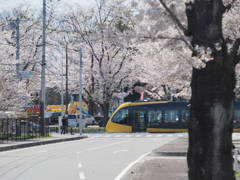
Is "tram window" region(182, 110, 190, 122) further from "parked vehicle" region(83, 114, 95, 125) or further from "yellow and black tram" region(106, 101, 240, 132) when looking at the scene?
"parked vehicle" region(83, 114, 95, 125)

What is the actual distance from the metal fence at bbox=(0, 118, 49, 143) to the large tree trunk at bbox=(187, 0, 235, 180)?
66.8ft

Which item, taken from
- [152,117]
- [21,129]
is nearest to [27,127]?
[21,129]

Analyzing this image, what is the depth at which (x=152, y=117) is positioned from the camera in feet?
136

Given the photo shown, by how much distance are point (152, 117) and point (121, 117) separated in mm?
2723

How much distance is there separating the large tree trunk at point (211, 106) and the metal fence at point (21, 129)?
2037 centimetres

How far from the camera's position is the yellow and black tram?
41.2 metres

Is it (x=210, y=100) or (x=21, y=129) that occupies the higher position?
(x=210, y=100)

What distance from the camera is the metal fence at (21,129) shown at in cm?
2745

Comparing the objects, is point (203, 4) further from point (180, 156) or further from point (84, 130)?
point (84, 130)

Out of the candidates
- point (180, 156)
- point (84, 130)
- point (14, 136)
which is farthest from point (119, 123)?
point (180, 156)

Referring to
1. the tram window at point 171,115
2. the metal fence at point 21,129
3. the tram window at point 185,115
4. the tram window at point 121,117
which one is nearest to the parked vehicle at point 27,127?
the metal fence at point 21,129

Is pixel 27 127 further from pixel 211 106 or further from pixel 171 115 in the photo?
pixel 211 106

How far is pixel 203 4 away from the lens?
770cm

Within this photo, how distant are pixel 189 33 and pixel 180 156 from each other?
11.2m
